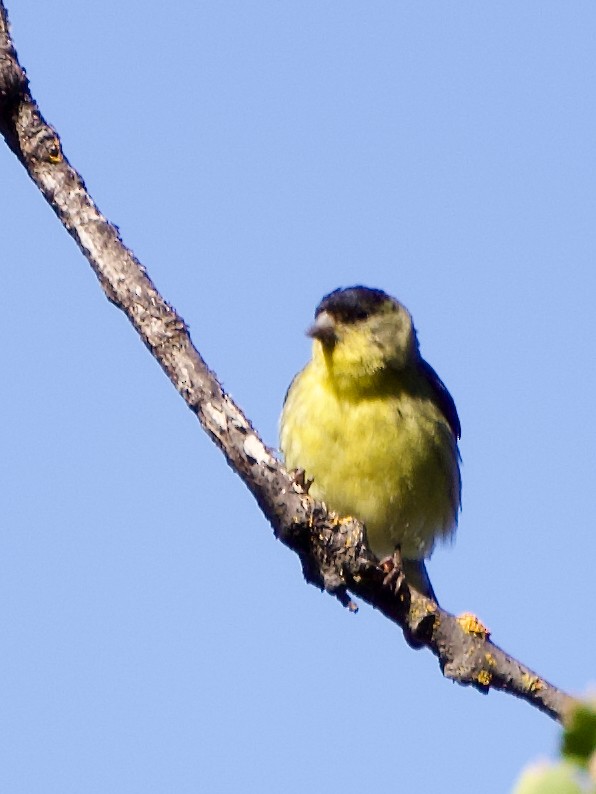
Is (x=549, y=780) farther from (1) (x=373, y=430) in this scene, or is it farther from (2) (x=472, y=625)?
(1) (x=373, y=430)

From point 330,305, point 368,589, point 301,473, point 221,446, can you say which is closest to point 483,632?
point 368,589

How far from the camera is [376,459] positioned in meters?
5.39

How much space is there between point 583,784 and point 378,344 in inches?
203

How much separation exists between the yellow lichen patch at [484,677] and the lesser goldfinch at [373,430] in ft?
5.96

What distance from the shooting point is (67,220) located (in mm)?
3100

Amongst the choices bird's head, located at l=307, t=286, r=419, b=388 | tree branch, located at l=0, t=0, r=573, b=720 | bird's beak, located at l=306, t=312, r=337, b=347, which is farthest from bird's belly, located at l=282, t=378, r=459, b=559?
tree branch, located at l=0, t=0, r=573, b=720

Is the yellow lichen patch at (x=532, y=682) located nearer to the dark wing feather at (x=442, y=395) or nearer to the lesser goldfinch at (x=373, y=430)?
the lesser goldfinch at (x=373, y=430)

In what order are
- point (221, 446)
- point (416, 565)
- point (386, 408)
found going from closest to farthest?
point (221, 446)
point (386, 408)
point (416, 565)

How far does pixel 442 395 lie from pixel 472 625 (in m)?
2.43

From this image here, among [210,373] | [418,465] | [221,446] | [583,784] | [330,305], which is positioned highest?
[330,305]

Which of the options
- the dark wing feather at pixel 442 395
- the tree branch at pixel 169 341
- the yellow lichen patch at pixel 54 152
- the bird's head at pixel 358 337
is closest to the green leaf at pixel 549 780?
the tree branch at pixel 169 341

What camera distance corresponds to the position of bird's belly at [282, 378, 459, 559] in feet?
17.7

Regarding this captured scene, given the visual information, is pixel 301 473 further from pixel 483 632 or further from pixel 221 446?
pixel 483 632

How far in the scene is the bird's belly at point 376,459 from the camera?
17.7 ft
